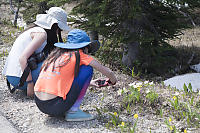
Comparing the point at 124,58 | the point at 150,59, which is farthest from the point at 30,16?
the point at 150,59

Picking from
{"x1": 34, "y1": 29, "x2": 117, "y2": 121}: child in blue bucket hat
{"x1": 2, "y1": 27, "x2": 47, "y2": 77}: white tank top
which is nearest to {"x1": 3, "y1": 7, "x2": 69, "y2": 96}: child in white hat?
{"x1": 2, "y1": 27, "x2": 47, "y2": 77}: white tank top

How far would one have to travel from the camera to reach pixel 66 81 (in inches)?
119

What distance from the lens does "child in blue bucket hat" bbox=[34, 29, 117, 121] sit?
301 cm

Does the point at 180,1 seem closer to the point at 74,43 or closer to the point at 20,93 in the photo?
the point at 74,43

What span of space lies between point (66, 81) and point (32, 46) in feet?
3.00

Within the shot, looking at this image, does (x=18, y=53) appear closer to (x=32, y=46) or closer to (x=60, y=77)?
(x=32, y=46)

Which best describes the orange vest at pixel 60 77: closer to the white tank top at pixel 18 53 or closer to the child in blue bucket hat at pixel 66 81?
the child in blue bucket hat at pixel 66 81

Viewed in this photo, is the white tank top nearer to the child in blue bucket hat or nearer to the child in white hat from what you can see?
the child in white hat

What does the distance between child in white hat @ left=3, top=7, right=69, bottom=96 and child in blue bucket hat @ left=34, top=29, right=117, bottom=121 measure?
0.64 meters

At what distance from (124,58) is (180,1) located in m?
1.81

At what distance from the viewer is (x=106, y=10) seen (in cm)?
524

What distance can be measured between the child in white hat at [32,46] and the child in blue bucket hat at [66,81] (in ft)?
2.11

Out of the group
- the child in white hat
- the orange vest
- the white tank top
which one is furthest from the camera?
the white tank top

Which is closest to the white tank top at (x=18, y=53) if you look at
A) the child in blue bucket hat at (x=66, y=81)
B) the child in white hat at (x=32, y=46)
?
the child in white hat at (x=32, y=46)
